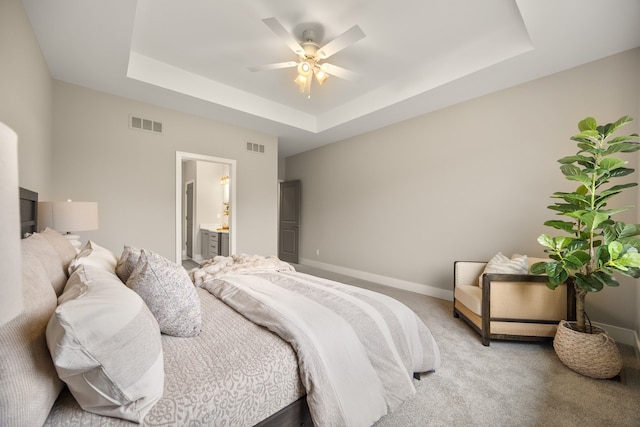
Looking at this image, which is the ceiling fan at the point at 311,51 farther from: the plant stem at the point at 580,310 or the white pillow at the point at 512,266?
the plant stem at the point at 580,310

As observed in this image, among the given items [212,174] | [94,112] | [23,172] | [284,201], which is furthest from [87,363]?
[212,174]

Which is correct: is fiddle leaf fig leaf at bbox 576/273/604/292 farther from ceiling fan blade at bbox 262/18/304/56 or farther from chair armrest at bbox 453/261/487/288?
ceiling fan blade at bbox 262/18/304/56

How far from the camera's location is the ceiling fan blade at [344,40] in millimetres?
2267

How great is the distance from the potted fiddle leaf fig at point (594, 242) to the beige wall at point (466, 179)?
898mm

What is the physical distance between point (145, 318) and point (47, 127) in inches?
129

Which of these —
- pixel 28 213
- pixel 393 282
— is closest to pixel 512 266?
pixel 393 282

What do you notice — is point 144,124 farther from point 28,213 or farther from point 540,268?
point 540,268

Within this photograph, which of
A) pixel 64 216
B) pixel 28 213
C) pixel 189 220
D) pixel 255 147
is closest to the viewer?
pixel 28 213

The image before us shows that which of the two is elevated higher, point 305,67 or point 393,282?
point 305,67

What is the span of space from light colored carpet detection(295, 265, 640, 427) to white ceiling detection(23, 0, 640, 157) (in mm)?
2876

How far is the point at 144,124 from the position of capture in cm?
376

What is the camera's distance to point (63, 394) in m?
0.89

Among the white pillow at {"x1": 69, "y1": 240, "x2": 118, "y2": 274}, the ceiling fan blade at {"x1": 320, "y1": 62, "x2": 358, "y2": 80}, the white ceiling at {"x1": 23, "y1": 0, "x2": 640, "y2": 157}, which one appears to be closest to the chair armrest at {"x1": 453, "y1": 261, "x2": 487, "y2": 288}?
the white ceiling at {"x1": 23, "y1": 0, "x2": 640, "y2": 157}

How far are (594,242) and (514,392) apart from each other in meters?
1.37
